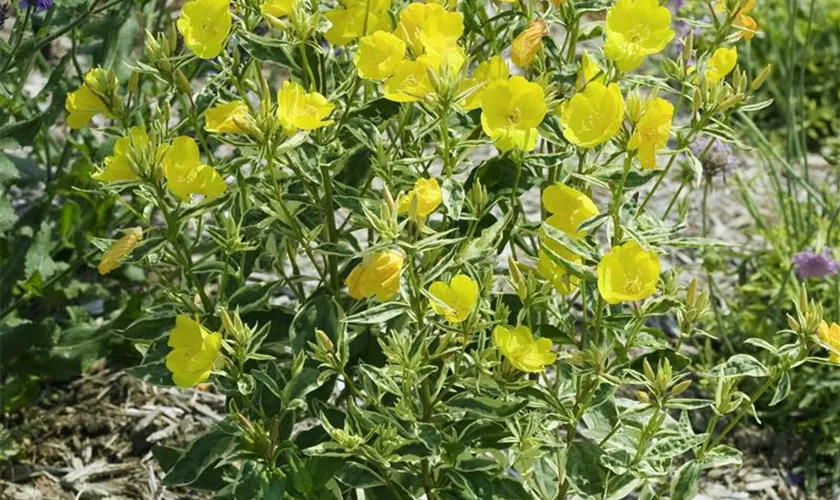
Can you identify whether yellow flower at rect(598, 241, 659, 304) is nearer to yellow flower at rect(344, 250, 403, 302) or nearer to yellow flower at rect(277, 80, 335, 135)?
yellow flower at rect(344, 250, 403, 302)

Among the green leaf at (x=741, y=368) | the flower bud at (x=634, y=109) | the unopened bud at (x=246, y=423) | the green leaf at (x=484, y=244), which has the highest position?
the flower bud at (x=634, y=109)

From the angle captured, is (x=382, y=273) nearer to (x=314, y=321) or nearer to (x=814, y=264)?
(x=314, y=321)

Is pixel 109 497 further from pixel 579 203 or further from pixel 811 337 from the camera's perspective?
pixel 811 337

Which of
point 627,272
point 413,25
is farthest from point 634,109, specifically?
point 413,25

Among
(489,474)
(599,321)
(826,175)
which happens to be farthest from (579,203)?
(826,175)

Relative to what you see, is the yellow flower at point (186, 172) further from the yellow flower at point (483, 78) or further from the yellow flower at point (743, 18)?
the yellow flower at point (743, 18)

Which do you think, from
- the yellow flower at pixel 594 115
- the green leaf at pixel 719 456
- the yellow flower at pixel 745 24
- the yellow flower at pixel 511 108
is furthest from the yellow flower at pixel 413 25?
the green leaf at pixel 719 456
